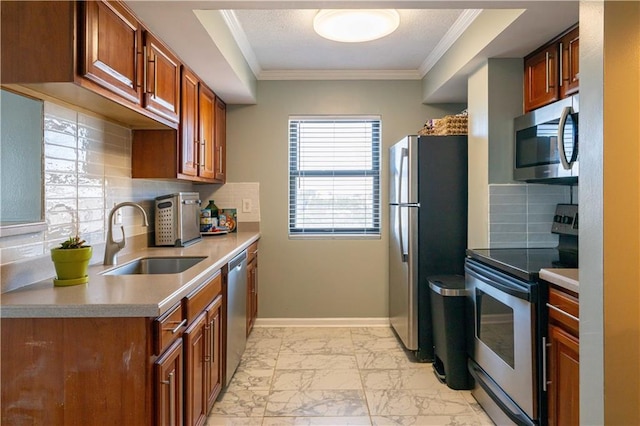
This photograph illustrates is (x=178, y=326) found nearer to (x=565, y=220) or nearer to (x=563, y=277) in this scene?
(x=563, y=277)

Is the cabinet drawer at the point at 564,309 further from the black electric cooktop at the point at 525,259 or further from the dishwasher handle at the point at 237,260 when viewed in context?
the dishwasher handle at the point at 237,260

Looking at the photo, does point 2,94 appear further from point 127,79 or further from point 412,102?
point 412,102

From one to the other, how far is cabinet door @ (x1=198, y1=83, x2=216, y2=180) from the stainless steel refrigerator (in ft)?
5.03

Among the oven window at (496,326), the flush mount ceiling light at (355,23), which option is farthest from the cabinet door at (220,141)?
the oven window at (496,326)

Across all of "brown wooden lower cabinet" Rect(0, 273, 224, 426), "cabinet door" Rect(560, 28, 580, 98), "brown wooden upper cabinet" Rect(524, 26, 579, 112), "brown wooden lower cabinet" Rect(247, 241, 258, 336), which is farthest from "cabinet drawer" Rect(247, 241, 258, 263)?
"cabinet door" Rect(560, 28, 580, 98)

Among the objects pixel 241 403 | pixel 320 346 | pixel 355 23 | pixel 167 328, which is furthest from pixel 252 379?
pixel 355 23

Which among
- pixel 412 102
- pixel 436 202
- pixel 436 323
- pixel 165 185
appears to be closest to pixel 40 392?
pixel 165 185

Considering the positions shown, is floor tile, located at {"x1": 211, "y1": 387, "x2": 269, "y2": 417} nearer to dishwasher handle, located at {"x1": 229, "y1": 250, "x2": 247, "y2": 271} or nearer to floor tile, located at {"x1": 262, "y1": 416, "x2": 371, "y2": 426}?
floor tile, located at {"x1": 262, "y1": 416, "x2": 371, "y2": 426}

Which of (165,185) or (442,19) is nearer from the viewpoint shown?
(442,19)

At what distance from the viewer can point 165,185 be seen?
117 inches

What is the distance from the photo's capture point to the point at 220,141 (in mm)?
3445

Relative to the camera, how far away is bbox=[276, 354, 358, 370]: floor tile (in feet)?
9.12

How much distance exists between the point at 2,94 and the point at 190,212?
5.11ft

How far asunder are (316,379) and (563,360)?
153 centimetres
